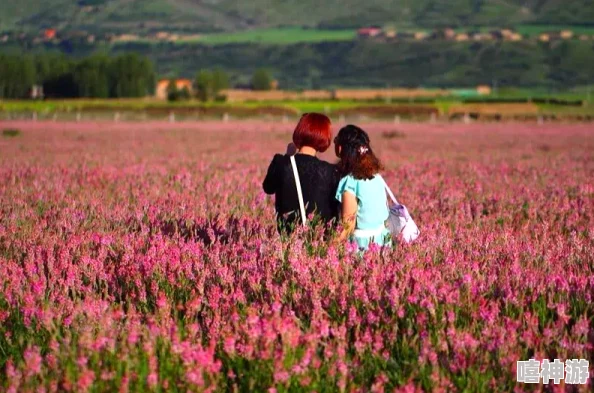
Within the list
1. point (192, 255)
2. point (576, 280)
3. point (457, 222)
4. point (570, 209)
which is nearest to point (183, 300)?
point (192, 255)

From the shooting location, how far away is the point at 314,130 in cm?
760

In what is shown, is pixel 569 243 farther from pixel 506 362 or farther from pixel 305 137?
pixel 506 362

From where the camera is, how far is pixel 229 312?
5660 millimetres

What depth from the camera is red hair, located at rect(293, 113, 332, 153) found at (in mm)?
7586

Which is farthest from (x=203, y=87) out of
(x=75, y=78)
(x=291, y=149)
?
(x=291, y=149)

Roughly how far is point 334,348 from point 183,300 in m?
1.45

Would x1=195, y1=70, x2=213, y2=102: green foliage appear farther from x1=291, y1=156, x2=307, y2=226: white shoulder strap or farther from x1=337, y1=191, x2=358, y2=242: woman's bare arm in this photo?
x1=337, y1=191, x2=358, y2=242: woman's bare arm

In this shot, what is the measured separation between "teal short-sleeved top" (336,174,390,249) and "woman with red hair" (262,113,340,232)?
201mm

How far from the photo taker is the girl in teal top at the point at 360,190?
738cm

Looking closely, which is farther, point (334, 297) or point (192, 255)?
point (192, 255)

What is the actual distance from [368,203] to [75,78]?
537ft

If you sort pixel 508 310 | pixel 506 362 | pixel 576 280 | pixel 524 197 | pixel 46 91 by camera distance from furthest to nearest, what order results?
pixel 46 91
pixel 524 197
pixel 576 280
pixel 508 310
pixel 506 362

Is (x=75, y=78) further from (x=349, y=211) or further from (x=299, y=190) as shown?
(x=349, y=211)

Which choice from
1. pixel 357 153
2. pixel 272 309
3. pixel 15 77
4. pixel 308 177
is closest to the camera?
pixel 272 309
